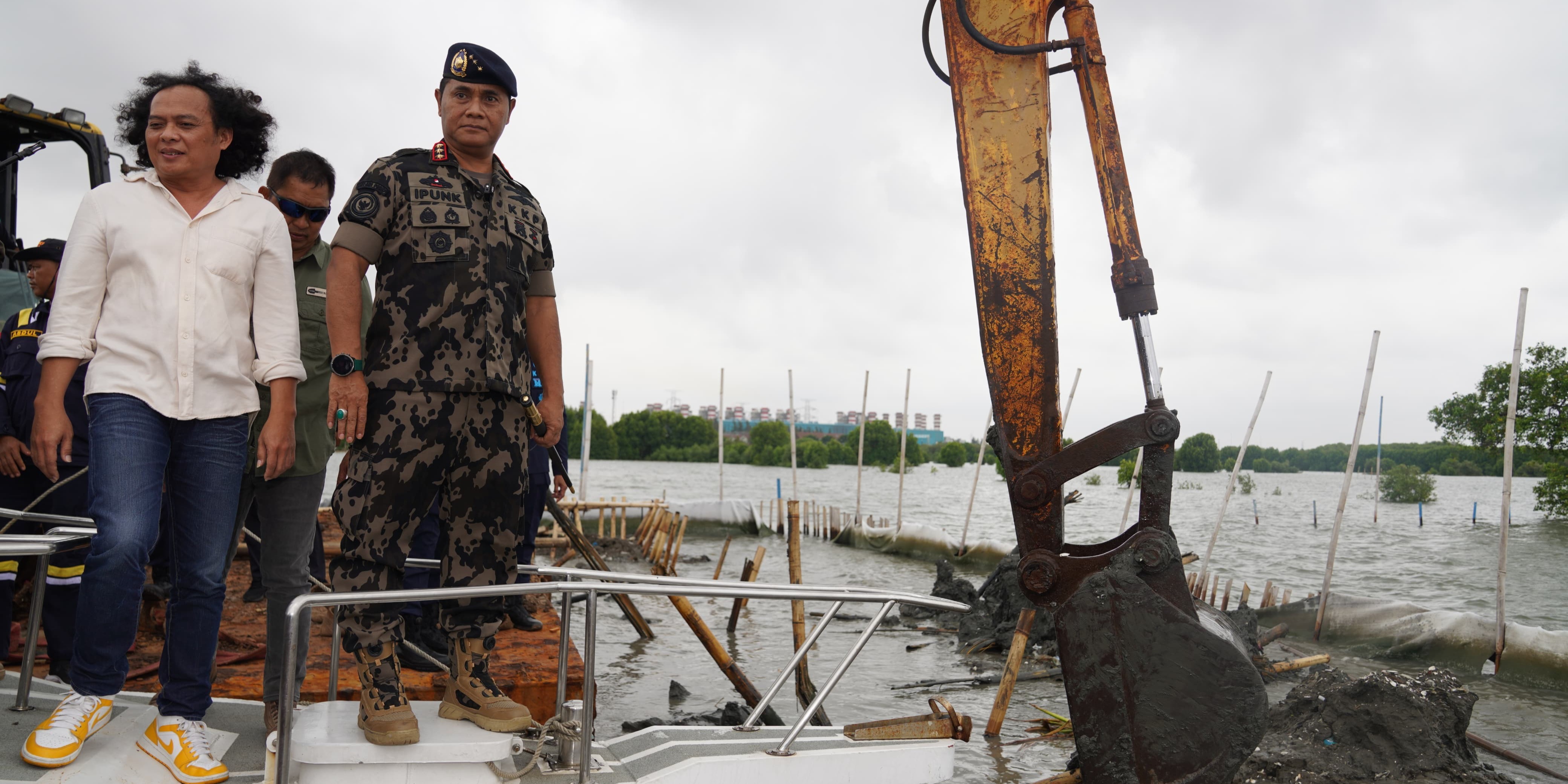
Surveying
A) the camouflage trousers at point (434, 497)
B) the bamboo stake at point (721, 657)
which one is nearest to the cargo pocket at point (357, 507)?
the camouflage trousers at point (434, 497)

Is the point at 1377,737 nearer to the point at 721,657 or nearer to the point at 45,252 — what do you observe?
the point at 721,657

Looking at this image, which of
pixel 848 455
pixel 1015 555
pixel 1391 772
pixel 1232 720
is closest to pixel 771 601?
pixel 1015 555

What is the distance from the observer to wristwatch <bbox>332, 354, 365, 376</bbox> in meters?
2.42

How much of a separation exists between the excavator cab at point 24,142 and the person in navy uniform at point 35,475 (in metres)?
2.40

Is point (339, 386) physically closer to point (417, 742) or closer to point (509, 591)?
point (509, 591)

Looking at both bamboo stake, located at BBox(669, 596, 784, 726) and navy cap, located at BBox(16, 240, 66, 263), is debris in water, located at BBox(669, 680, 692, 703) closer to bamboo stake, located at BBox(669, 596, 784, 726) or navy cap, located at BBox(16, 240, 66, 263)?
bamboo stake, located at BBox(669, 596, 784, 726)

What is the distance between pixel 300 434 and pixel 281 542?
15.3 inches

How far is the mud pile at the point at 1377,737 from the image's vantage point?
188 inches

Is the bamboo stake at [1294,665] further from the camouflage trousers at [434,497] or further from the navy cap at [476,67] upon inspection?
the navy cap at [476,67]

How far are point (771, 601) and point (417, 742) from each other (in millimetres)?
12258

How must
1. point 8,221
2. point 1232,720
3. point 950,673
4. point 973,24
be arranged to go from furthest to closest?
point 950,673 → point 8,221 → point 973,24 → point 1232,720

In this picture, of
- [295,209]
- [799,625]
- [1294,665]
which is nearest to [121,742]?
[295,209]

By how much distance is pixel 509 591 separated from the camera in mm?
2270

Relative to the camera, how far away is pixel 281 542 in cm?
290
